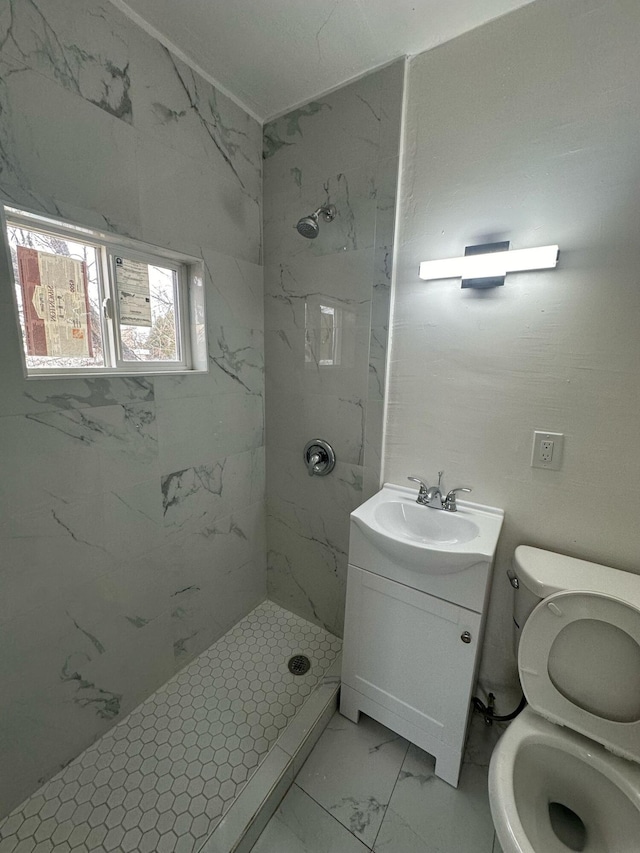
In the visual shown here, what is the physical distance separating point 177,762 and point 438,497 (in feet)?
4.56

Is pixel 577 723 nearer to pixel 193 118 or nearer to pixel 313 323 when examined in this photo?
pixel 313 323

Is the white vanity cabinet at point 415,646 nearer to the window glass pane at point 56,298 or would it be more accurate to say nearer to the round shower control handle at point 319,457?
the round shower control handle at point 319,457

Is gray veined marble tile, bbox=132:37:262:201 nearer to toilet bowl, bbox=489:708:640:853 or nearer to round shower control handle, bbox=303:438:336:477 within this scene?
round shower control handle, bbox=303:438:336:477

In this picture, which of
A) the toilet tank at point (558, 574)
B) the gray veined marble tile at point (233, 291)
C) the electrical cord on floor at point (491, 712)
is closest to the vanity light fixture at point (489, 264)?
the gray veined marble tile at point (233, 291)

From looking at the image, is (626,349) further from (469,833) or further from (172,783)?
(172,783)

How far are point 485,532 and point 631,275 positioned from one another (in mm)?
928

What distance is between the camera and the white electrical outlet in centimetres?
120

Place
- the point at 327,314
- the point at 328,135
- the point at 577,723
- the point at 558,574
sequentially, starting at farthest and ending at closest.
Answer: the point at 327,314 < the point at 328,135 < the point at 558,574 < the point at 577,723

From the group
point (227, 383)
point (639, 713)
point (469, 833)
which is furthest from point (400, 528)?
point (227, 383)

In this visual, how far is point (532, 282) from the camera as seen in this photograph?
118 centimetres

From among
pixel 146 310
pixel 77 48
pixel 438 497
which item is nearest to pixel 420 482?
pixel 438 497

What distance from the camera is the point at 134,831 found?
41.6 inches

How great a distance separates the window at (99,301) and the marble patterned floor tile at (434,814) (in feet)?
5.79

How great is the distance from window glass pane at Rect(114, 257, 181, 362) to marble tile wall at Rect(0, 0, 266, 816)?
0.48ft
